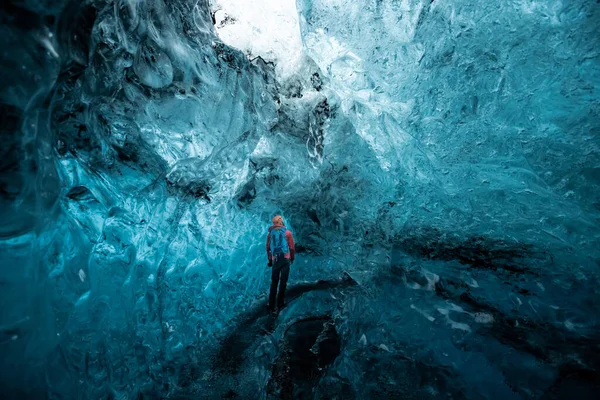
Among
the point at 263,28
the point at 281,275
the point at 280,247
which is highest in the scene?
the point at 263,28

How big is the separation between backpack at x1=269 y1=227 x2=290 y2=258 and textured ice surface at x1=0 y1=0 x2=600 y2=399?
111 cm

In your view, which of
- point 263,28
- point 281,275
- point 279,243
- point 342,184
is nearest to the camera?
point 279,243

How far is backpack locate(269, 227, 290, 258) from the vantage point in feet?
13.7

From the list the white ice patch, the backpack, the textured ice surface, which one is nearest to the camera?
the textured ice surface

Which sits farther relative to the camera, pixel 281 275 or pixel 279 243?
pixel 281 275

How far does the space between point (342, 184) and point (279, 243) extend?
5.63ft

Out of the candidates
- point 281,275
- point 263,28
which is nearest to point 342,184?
point 281,275

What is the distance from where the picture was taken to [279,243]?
4.17 m

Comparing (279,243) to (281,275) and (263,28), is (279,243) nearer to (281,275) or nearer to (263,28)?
(281,275)

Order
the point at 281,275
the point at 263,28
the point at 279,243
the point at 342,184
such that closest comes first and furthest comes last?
the point at 279,243 → the point at 281,275 → the point at 263,28 → the point at 342,184

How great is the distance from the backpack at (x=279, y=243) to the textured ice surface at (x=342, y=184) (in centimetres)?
111

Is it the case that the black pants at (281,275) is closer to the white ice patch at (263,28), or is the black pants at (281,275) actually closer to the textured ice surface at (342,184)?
the textured ice surface at (342,184)

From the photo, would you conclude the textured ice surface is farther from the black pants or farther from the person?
the person

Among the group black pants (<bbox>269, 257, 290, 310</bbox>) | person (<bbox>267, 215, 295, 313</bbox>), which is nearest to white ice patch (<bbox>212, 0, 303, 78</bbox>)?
person (<bbox>267, 215, 295, 313</bbox>)
